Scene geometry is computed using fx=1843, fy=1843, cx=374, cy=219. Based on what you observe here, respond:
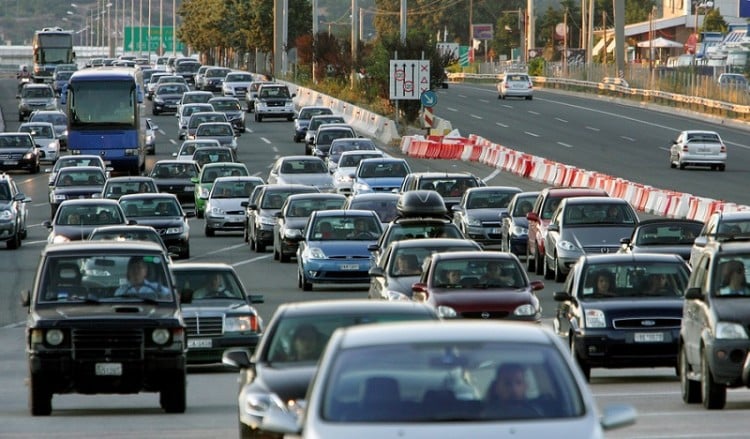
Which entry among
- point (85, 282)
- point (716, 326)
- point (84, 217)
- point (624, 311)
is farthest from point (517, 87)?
point (716, 326)

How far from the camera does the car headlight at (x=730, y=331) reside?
1670 centimetres

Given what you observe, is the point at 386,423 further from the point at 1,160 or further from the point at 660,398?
the point at 1,160

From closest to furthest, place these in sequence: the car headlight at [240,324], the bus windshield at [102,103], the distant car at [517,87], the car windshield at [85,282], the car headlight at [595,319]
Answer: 1. the car windshield at [85,282]
2. the car headlight at [595,319]
3. the car headlight at [240,324]
4. the bus windshield at [102,103]
5. the distant car at [517,87]

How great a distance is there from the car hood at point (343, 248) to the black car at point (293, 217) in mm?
4915

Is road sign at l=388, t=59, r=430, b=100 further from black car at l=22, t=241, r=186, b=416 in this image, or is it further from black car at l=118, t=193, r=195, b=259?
black car at l=22, t=241, r=186, b=416

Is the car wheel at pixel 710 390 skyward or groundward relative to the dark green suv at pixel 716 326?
groundward

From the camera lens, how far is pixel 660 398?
60.8ft

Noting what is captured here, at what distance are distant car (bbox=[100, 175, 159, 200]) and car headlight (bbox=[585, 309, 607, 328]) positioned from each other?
84.3 ft

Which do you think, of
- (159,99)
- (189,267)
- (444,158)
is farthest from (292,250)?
(159,99)

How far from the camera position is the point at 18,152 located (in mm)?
66625

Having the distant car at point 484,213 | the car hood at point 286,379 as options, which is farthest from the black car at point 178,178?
the car hood at point 286,379

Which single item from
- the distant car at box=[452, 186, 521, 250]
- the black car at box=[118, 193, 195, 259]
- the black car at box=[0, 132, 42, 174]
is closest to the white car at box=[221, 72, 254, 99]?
the black car at box=[0, 132, 42, 174]

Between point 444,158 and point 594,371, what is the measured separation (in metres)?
45.5

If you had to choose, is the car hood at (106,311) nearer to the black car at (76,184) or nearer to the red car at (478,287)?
the red car at (478,287)
